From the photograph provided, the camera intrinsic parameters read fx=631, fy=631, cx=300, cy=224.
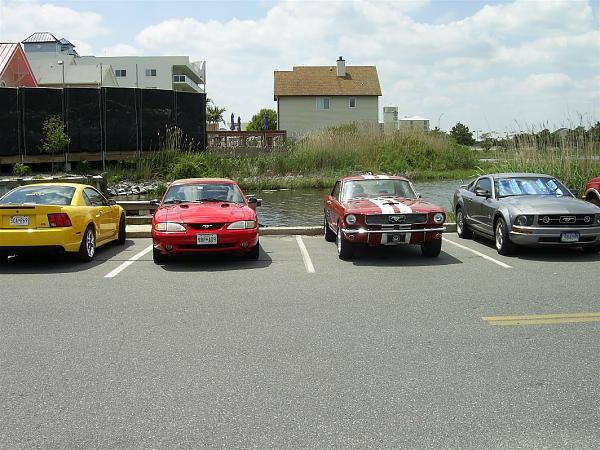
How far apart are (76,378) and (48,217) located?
18.4 ft

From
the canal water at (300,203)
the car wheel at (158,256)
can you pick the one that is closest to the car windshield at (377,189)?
the car wheel at (158,256)

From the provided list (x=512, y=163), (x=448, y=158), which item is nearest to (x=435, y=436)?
(x=512, y=163)

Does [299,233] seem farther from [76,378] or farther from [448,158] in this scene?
[448,158]

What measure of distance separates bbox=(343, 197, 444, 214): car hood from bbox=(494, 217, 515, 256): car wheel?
1.17m

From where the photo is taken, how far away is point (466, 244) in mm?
12391

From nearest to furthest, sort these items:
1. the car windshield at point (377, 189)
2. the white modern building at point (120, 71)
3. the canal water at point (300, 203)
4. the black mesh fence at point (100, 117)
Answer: the car windshield at point (377, 189)
the canal water at point (300, 203)
the black mesh fence at point (100, 117)
the white modern building at point (120, 71)

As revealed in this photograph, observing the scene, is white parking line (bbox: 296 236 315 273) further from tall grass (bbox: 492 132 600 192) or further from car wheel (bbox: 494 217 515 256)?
tall grass (bbox: 492 132 600 192)

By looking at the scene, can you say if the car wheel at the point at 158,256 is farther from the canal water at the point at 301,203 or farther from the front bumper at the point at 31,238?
the canal water at the point at 301,203

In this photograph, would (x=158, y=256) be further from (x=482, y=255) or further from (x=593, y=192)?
(x=593, y=192)

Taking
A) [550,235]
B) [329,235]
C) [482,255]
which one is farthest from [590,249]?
[329,235]

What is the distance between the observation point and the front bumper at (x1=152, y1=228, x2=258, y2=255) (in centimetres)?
982

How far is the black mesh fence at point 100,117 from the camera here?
26375mm

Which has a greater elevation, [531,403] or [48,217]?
[48,217]

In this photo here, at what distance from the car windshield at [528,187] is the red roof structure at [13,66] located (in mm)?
34322
